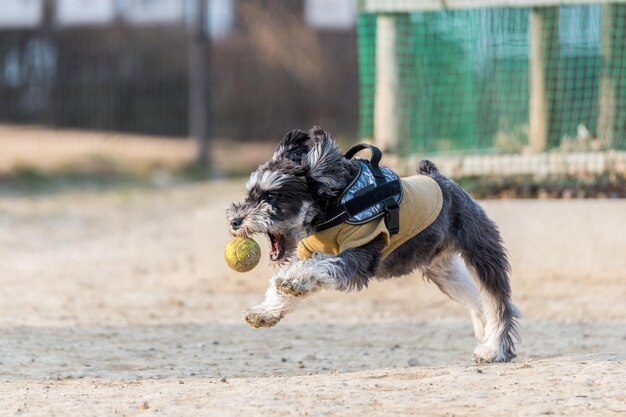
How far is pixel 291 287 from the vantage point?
5.69 metres

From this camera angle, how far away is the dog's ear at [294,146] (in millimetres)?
6035

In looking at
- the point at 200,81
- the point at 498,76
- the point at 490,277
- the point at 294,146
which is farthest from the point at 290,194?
the point at 200,81

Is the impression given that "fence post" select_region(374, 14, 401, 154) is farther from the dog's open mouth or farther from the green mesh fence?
the dog's open mouth

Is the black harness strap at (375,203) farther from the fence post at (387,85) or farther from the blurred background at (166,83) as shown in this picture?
the blurred background at (166,83)

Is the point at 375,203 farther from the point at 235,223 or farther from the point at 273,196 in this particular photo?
the point at 235,223

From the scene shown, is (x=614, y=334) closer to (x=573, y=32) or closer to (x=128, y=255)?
(x=573, y=32)

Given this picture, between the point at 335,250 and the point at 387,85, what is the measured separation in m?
4.98

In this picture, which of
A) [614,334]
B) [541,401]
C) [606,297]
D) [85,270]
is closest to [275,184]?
[541,401]

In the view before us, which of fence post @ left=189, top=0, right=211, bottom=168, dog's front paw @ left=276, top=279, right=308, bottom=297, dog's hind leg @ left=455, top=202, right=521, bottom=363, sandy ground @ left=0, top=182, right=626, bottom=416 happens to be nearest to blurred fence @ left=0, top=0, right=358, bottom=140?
fence post @ left=189, top=0, right=211, bottom=168

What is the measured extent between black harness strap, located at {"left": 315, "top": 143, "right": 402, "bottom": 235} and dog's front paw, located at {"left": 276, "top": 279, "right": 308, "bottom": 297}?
0.41 metres

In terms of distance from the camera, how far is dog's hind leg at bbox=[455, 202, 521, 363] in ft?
21.5

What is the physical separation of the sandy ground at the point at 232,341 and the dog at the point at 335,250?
0.37m

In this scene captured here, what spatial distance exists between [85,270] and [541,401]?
21.1ft

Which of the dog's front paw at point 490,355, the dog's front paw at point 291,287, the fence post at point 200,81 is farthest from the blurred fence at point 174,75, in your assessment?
the dog's front paw at point 291,287
